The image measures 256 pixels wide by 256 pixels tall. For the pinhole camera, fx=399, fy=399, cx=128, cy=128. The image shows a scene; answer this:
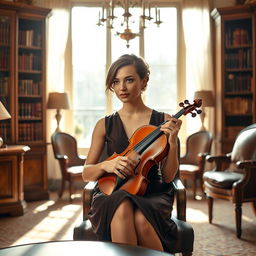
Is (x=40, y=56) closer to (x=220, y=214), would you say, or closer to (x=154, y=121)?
(x=220, y=214)

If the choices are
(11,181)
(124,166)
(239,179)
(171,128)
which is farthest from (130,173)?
(11,181)

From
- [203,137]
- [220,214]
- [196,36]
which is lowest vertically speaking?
[220,214]

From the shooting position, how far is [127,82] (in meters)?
2.06

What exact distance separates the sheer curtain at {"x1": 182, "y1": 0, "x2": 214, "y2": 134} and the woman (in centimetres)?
352

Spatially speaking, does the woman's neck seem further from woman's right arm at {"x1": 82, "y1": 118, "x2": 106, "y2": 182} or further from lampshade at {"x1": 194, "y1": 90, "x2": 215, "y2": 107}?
lampshade at {"x1": 194, "y1": 90, "x2": 215, "y2": 107}

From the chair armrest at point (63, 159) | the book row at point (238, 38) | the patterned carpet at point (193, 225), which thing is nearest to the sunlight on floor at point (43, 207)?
the patterned carpet at point (193, 225)

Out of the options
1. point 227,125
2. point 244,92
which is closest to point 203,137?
point 227,125

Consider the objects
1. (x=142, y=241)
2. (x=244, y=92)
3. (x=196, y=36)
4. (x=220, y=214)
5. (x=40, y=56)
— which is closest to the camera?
(x=142, y=241)

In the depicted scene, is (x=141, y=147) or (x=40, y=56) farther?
(x=40, y=56)

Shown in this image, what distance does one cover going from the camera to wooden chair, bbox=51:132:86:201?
4.79m

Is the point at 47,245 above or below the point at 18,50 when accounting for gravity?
below

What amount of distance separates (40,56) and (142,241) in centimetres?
364

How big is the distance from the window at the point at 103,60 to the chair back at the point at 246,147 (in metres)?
2.15

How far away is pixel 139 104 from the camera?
220 cm
